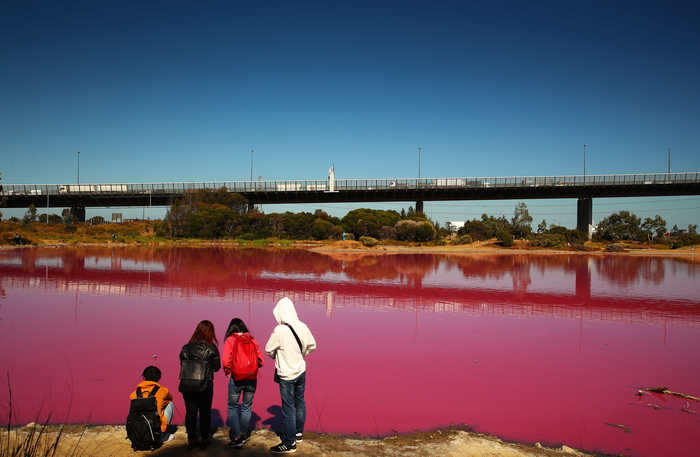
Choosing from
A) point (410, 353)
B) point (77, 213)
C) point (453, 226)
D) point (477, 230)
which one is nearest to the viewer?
point (410, 353)

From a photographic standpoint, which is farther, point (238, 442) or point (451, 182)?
point (451, 182)

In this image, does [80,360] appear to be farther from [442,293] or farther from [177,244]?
[177,244]

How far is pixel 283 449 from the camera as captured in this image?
14.6 ft

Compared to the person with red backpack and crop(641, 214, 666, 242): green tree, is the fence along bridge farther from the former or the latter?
the person with red backpack

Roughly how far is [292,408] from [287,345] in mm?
610

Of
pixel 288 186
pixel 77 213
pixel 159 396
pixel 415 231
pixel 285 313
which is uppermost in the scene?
pixel 288 186

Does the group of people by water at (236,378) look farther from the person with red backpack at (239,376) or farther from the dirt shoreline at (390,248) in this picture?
the dirt shoreline at (390,248)

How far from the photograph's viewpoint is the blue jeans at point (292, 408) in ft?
14.8

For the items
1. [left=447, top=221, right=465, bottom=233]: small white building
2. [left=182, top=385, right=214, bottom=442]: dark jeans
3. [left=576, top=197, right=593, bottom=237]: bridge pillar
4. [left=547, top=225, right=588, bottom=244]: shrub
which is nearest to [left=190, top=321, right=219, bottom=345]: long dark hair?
[left=182, top=385, right=214, bottom=442]: dark jeans

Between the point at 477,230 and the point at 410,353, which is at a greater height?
the point at 477,230

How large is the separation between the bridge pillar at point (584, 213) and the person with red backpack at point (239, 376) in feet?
194

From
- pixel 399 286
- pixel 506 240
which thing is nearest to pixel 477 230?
pixel 506 240

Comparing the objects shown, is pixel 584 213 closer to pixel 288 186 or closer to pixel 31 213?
pixel 288 186

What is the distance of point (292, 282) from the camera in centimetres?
1688
